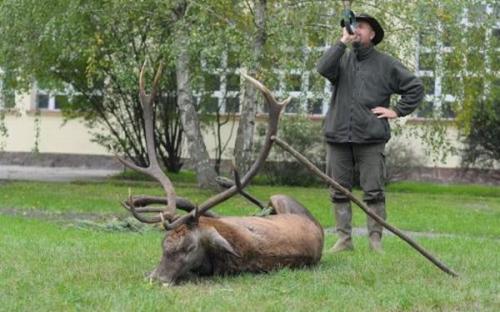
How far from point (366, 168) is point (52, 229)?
13.9ft

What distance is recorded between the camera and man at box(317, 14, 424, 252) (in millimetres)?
8984

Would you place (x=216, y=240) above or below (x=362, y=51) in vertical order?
below

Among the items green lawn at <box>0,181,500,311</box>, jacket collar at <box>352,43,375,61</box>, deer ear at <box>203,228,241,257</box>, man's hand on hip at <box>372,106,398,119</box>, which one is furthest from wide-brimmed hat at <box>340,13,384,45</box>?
deer ear at <box>203,228,241,257</box>

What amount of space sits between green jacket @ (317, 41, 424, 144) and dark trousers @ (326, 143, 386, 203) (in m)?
0.11

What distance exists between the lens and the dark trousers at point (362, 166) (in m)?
9.10

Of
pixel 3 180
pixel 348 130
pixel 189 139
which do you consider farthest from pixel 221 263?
pixel 3 180

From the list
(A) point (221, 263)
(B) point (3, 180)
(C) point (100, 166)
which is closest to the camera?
(A) point (221, 263)

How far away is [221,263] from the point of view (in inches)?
285

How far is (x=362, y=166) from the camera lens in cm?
915

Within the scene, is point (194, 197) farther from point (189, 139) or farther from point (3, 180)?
point (3, 180)

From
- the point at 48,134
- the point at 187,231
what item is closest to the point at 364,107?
the point at 187,231

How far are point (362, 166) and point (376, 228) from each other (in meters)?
0.60

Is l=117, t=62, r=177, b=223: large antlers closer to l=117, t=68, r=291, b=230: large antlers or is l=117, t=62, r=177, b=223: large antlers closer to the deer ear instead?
l=117, t=68, r=291, b=230: large antlers

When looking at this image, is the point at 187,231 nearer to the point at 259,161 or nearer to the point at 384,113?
the point at 259,161
